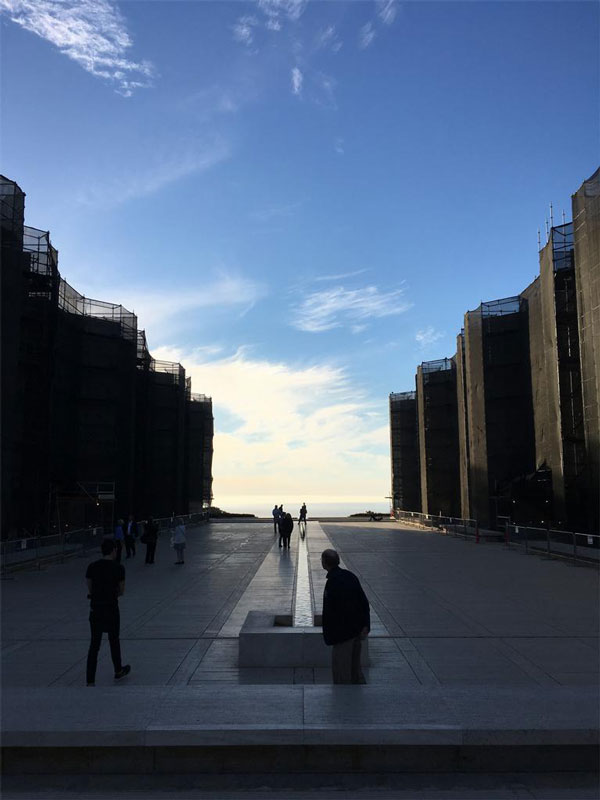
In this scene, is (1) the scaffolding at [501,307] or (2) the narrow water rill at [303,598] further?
(1) the scaffolding at [501,307]

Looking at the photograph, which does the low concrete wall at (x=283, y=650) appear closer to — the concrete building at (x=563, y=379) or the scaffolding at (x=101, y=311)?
the concrete building at (x=563, y=379)

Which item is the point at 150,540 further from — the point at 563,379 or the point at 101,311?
the point at 101,311

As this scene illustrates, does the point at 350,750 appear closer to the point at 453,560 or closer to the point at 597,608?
the point at 597,608

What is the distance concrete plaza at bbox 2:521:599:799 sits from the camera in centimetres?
499

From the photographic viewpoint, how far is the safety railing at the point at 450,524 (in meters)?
32.5

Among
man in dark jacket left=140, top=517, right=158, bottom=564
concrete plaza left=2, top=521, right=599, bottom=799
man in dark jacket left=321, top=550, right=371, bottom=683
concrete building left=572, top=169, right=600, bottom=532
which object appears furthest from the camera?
concrete building left=572, top=169, right=600, bottom=532

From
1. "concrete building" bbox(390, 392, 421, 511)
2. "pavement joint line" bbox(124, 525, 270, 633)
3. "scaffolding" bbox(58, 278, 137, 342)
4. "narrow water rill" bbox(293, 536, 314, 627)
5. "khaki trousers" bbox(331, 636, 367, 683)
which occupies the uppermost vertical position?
"scaffolding" bbox(58, 278, 137, 342)

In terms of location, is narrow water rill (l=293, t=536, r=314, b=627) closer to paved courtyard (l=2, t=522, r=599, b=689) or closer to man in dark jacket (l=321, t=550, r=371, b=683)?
paved courtyard (l=2, t=522, r=599, b=689)

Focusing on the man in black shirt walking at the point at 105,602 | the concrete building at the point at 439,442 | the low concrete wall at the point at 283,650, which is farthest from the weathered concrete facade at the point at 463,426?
the man in black shirt walking at the point at 105,602

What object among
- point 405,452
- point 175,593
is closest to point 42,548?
point 175,593

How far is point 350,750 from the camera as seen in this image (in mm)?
4973

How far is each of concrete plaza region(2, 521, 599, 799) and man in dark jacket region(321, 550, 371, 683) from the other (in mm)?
283

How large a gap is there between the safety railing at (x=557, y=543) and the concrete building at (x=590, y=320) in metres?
4.88

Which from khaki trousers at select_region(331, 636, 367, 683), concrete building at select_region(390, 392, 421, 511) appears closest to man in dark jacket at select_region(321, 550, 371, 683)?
khaki trousers at select_region(331, 636, 367, 683)
